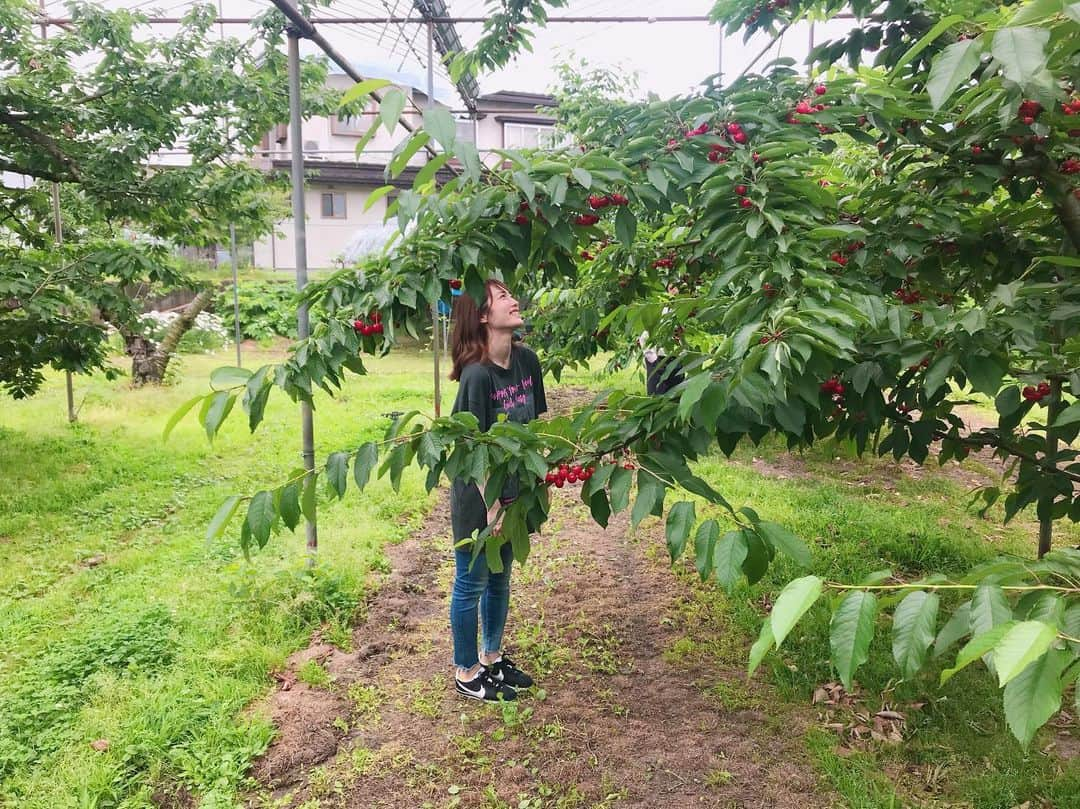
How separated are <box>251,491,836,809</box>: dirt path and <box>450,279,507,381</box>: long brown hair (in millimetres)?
1203

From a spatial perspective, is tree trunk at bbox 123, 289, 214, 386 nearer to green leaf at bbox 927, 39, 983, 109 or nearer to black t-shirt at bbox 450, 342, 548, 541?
black t-shirt at bbox 450, 342, 548, 541

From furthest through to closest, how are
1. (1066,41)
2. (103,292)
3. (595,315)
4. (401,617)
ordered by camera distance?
(103,292), (401,617), (595,315), (1066,41)

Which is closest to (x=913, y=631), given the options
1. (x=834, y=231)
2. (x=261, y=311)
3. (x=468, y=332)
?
(x=834, y=231)

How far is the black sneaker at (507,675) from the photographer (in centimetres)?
259

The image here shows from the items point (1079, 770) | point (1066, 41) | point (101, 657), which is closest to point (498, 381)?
point (1066, 41)

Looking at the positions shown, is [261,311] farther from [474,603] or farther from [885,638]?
[885,638]

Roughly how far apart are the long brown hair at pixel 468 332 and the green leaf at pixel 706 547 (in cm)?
118

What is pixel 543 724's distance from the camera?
239 cm

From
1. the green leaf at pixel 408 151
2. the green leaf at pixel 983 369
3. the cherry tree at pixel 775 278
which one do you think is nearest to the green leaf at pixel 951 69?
the cherry tree at pixel 775 278

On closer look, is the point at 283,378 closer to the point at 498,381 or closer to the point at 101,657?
the point at 498,381

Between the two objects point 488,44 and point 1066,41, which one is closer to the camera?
point 1066,41

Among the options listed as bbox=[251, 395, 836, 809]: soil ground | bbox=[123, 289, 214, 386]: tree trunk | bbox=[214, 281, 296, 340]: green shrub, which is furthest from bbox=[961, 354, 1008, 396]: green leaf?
bbox=[214, 281, 296, 340]: green shrub

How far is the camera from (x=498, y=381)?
2.33 m

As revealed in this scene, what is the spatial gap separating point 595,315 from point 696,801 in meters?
1.58
